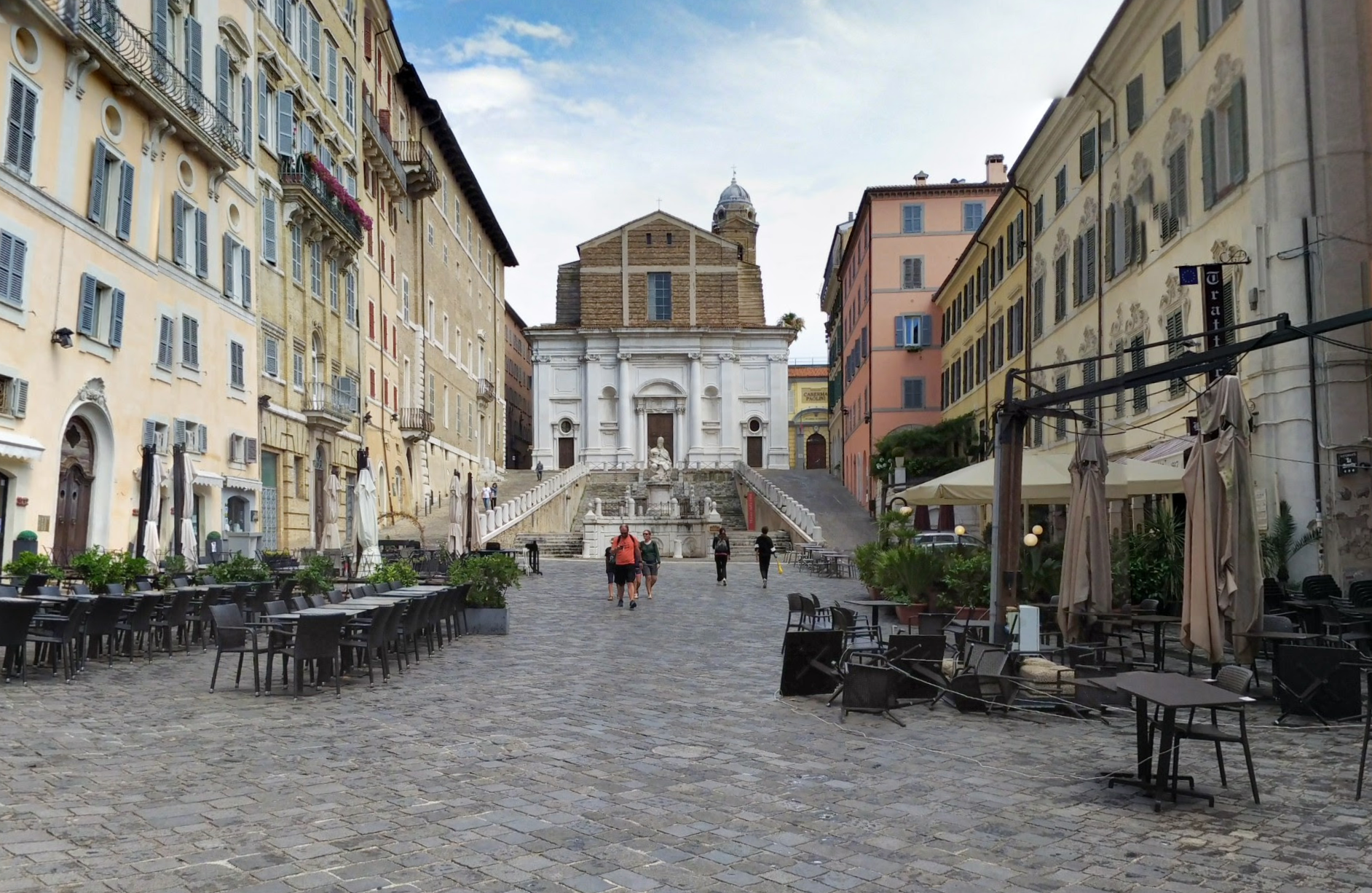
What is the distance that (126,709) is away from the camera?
9250 millimetres

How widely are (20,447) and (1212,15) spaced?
19.7 m

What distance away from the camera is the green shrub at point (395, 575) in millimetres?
16031

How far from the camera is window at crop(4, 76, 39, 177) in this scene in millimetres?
17125

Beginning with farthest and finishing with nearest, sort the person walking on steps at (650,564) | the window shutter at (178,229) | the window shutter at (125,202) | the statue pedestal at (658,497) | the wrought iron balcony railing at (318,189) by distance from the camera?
the statue pedestal at (658,497) → the wrought iron balcony railing at (318,189) → the window shutter at (178,229) → the person walking on steps at (650,564) → the window shutter at (125,202)

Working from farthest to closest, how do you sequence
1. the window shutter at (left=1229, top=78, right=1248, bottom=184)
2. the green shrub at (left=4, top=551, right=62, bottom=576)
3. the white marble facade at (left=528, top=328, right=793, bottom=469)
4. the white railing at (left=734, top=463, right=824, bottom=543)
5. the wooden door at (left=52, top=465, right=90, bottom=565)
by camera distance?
the white marble facade at (left=528, top=328, right=793, bottom=469)
the white railing at (left=734, top=463, right=824, bottom=543)
the wooden door at (left=52, top=465, right=90, bottom=565)
the window shutter at (left=1229, top=78, right=1248, bottom=184)
the green shrub at (left=4, top=551, right=62, bottom=576)

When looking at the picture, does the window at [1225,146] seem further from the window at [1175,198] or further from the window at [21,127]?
the window at [21,127]

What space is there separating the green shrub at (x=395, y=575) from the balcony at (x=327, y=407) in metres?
14.6

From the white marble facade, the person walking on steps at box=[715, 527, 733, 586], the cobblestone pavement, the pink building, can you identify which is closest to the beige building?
the cobblestone pavement

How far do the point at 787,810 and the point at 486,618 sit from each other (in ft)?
34.0

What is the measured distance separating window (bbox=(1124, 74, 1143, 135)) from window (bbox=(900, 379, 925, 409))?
82.7 ft

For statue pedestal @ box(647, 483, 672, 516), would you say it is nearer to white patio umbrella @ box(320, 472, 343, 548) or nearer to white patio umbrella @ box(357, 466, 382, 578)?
white patio umbrella @ box(320, 472, 343, 548)

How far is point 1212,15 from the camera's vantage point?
17547 mm

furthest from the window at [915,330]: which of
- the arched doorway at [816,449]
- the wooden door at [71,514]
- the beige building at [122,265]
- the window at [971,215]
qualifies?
the arched doorway at [816,449]

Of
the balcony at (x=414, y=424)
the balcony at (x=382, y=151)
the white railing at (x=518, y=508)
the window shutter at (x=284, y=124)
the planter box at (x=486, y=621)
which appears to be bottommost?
the planter box at (x=486, y=621)
